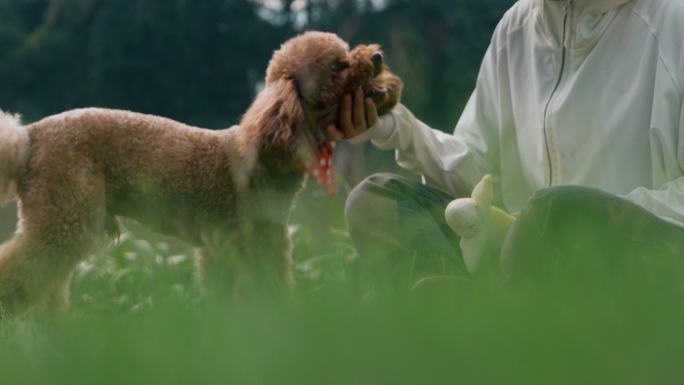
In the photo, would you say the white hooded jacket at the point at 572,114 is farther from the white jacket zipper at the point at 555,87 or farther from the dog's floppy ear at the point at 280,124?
the dog's floppy ear at the point at 280,124

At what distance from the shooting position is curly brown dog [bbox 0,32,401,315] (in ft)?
11.9

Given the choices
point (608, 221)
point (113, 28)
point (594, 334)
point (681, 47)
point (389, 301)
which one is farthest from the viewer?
point (113, 28)

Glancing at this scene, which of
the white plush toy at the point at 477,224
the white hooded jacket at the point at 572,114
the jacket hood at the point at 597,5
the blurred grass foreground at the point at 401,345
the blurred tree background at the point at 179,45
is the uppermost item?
the jacket hood at the point at 597,5

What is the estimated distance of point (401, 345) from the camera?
4.95 ft

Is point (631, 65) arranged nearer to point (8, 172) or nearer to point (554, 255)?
point (554, 255)

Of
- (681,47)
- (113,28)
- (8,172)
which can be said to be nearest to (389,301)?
(681,47)

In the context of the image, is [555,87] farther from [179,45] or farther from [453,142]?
[179,45]

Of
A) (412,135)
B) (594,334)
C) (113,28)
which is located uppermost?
(594,334)

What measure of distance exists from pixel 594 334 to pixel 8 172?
253 cm

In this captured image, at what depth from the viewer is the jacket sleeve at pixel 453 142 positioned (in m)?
3.82

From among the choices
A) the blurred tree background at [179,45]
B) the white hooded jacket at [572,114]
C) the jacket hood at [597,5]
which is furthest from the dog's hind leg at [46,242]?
the blurred tree background at [179,45]

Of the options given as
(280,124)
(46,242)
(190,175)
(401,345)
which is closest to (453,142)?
(280,124)

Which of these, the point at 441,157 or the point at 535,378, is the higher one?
the point at 535,378

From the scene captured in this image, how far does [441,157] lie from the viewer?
3.88m
